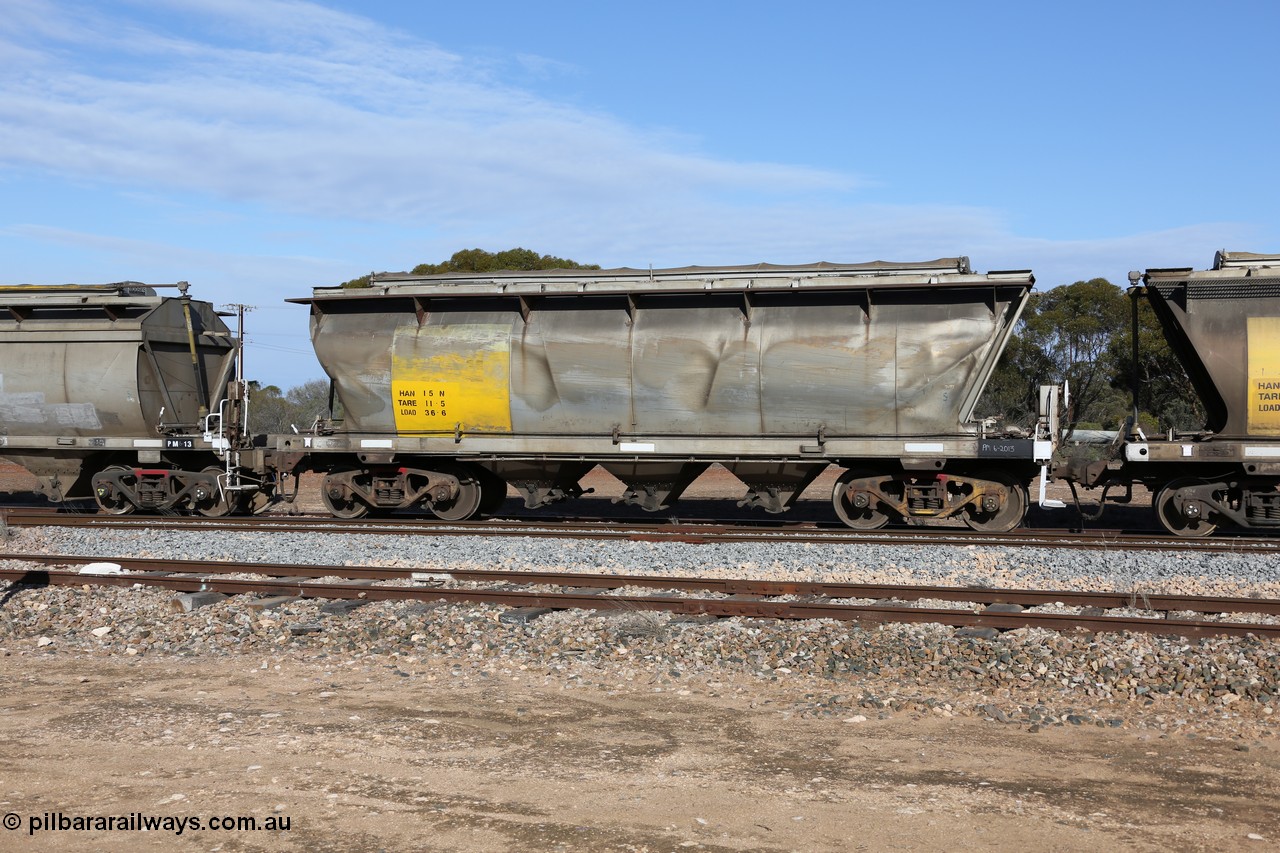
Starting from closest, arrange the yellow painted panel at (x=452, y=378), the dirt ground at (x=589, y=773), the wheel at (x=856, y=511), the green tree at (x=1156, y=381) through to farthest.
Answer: the dirt ground at (x=589, y=773), the wheel at (x=856, y=511), the yellow painted panel at (x=452, y=378), the green tree at (x=1156, y=381)

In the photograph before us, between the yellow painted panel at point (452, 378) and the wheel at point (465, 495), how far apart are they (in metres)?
0.82

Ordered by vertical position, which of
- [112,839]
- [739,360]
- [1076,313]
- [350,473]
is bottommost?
[112,839]

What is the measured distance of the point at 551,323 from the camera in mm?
15672

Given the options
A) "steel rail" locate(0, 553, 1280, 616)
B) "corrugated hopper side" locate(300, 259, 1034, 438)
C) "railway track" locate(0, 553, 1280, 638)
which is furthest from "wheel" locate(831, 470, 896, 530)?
"railway track" locate(0, 553, 1280, 638)

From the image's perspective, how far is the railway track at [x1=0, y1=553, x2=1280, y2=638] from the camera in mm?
9070

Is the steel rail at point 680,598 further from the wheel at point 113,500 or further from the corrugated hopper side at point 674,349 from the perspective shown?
the wheel at point 113,500

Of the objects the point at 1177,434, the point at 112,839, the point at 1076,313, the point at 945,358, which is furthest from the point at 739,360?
the point at 1076,313

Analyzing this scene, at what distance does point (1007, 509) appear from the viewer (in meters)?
14.7

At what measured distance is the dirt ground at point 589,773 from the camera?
17.0 ft

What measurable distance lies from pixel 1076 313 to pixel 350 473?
23987 mm

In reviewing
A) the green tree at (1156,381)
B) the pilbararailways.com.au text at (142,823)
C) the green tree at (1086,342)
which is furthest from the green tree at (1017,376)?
the pilbararailways.com.au text at (142,823)

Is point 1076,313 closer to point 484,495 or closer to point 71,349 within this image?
point 484,495

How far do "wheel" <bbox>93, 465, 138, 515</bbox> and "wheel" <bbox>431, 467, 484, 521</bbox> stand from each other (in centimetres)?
566

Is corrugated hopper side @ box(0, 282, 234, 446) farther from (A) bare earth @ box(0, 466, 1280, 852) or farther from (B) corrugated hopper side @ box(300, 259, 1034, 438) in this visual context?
(A) bare earth @ box(0, 466, 1280, 852)
